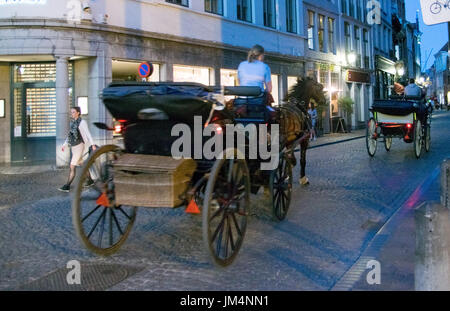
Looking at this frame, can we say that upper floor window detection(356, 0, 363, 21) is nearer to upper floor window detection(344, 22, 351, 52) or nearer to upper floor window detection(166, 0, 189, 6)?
upper floor window detection(344, 22, 351, 52)

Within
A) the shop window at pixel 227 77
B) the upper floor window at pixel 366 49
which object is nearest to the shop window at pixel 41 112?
the shop window at pixel 227 77

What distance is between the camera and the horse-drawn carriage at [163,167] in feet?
14.4

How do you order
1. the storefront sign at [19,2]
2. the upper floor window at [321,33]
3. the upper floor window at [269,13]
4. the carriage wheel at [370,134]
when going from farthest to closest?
the upper floor window at [321,33] < the upper floor window at [269,13] < the storefront sign at [19,2] < the carriage wheel at [370,134]

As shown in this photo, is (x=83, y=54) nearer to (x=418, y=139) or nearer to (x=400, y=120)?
(x=400, y=120)

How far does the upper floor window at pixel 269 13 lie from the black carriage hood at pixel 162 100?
1843 cm

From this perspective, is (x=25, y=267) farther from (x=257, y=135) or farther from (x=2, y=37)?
(x=2, y=37)

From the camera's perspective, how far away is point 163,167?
4406 mm

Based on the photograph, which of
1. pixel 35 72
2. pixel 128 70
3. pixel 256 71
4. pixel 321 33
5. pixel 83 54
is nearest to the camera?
pixel 256 71

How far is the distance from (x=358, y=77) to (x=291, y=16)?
33.9ft

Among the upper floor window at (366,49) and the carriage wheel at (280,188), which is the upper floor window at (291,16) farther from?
the carriage wheel at (280,188)

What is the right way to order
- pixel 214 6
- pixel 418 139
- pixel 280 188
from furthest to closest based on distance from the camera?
pixel 214 6
pixel 418 139
pixel 280 188

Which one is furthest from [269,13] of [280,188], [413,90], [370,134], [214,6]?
[280,188]

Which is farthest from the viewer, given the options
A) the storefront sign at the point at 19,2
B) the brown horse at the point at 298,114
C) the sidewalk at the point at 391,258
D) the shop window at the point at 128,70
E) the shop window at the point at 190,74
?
the shop window at the point at 190,74

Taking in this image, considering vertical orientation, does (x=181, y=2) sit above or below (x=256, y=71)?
above
